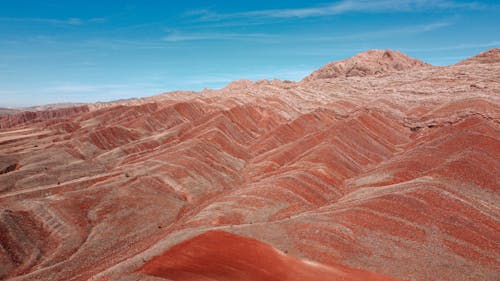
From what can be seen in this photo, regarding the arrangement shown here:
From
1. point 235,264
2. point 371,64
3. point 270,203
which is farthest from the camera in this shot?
point 371,64

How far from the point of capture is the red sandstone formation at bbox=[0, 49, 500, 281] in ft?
61.5

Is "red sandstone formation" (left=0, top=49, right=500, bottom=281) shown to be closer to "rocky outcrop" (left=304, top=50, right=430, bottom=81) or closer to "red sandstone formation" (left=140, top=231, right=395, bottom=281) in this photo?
"red sandstone formation" (left=140, top=231, right=395, bottom=281)

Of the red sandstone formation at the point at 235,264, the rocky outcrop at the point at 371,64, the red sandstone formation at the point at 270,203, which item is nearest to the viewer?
the red sandstone formation at the point at 235,264

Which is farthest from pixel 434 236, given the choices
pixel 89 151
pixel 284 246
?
pixel 89 151

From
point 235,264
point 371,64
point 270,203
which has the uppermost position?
point 371,64

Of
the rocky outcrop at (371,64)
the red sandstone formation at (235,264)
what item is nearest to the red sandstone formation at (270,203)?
the red sandstone formation at (235,264)

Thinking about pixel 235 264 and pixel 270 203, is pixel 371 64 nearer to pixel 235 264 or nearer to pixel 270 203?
pixel 270 203

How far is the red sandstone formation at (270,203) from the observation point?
61.5ft

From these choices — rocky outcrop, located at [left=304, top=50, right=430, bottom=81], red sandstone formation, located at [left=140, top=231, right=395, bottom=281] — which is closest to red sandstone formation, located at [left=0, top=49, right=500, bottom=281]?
red sandstone formation, located at [left=140, top=231, right=395, bottom=281]

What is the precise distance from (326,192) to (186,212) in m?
15.9

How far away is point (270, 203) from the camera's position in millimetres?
31672

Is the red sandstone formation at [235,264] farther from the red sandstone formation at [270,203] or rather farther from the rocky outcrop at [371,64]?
the rocky outcrop at [371,64]

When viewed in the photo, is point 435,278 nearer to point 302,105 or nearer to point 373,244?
point 373,244

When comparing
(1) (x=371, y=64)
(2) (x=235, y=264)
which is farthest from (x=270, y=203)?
(1) (x=371, y=64)
